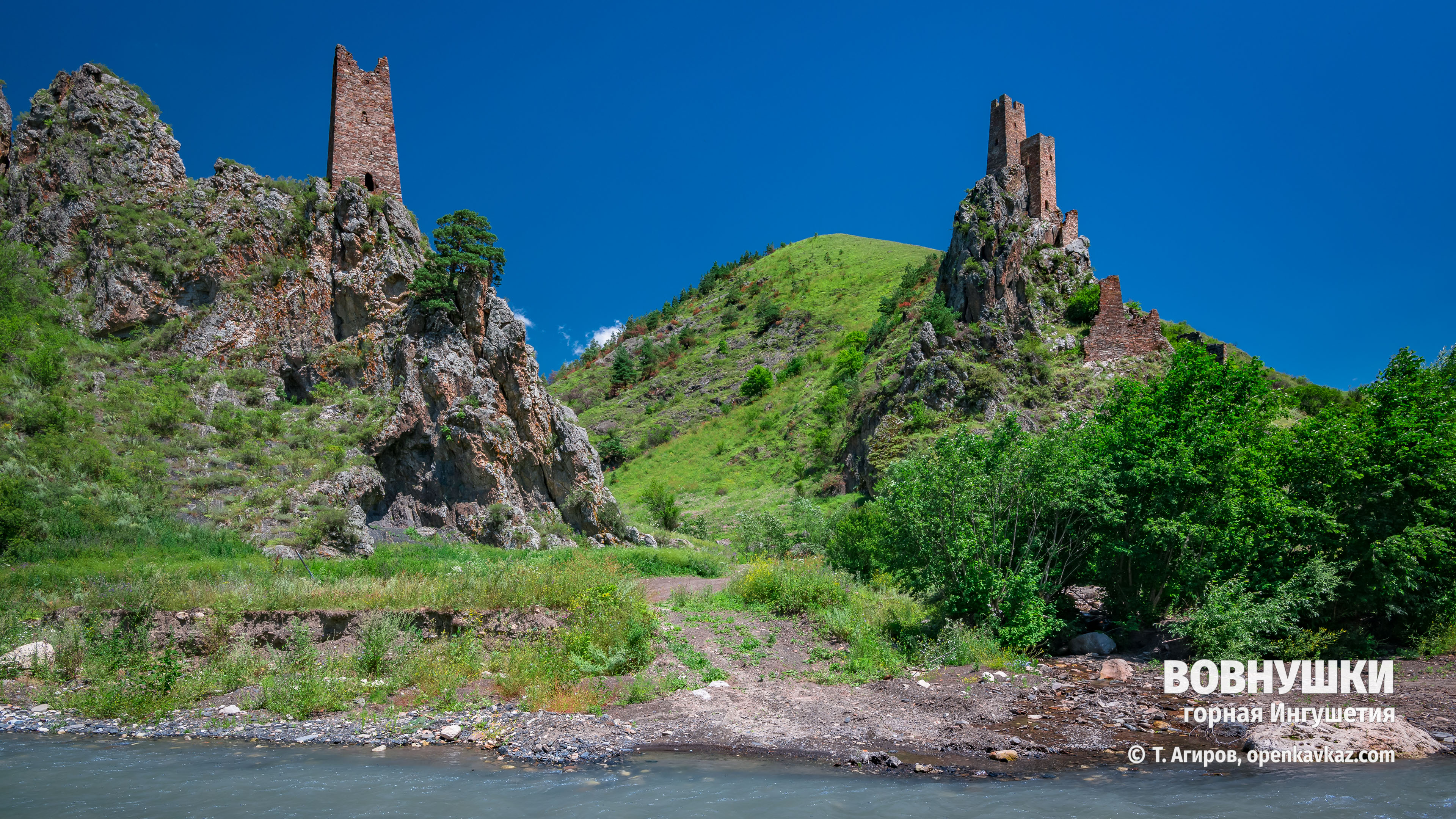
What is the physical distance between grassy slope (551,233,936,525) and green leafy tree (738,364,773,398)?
48.9 inches

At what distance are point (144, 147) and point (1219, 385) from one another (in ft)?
128

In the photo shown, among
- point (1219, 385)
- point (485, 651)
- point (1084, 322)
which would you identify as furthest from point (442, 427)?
point (1084, 322)

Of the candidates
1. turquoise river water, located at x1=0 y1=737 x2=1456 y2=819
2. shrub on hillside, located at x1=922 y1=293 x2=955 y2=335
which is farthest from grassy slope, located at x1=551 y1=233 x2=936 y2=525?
turquoise river water, located at x1=0 y1=737 x2=1456 y2=819

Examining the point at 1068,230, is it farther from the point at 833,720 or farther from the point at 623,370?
the point at 623,370

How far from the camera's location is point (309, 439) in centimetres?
2559

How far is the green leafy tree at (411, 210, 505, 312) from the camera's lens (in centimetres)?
2877

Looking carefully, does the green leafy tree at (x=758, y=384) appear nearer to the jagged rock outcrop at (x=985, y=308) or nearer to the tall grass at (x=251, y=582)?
the jagged rock outcrop at (x=985, y=308)

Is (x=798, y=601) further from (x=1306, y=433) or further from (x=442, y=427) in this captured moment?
(x=442, y=427)

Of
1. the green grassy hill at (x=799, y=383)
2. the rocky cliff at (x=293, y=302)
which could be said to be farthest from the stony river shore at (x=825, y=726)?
the rocky cliff at (x=293, y=302)

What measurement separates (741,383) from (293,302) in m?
47.1

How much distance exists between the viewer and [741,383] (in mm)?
72000

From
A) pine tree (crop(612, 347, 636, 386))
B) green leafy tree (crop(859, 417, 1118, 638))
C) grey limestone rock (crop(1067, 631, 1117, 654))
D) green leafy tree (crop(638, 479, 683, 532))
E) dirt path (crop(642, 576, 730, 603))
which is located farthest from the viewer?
pine tree (crop(612, 347, 636, 386))

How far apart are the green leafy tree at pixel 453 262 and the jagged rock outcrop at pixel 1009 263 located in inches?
1025

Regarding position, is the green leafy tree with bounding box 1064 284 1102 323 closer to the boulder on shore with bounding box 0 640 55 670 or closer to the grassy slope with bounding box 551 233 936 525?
the grassy slope with bounding box 551 233 936 525
